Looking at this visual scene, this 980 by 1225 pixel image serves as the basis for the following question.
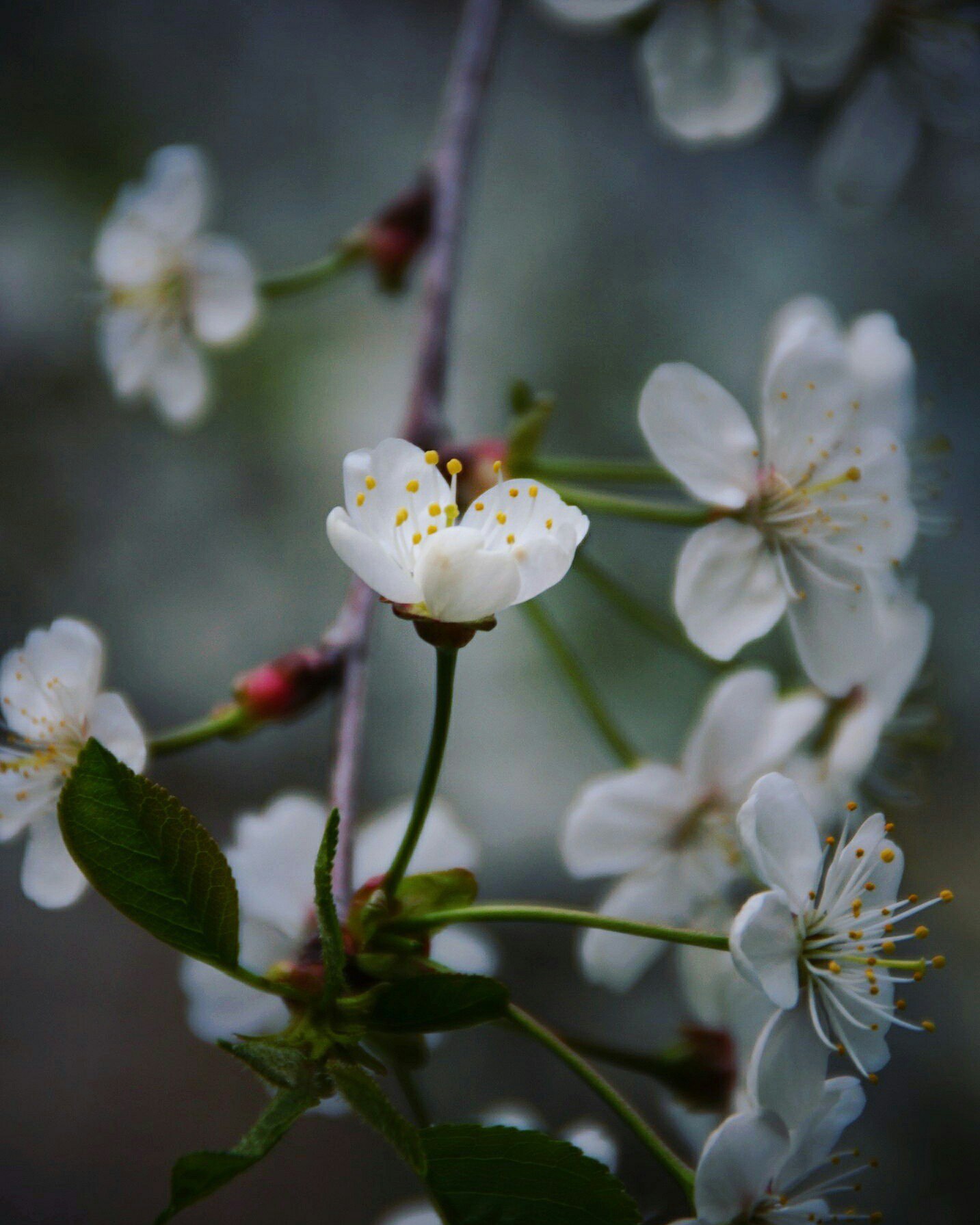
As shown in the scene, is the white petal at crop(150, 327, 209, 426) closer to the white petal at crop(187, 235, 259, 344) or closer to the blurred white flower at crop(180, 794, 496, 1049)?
the white petal at crop(187, 235, 259, 344)

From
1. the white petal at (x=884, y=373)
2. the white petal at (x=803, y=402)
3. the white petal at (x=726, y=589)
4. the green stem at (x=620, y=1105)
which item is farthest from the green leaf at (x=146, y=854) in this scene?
the white petal at (x=884, y=373)

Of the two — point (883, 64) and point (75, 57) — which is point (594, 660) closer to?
point (883, 64)

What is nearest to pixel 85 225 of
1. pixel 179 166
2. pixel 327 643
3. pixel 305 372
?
pixel 305 372

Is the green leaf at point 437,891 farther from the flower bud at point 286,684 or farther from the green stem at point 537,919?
the flower bud at point 286,684

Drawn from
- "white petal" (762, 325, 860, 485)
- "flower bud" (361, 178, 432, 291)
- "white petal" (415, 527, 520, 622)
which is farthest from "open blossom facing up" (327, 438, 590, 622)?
"flower bud" (361, 178, 432, 291)

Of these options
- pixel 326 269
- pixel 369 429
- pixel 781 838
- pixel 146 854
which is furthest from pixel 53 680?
pixel 369 429

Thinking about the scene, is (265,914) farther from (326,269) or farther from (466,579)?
(326,269)
